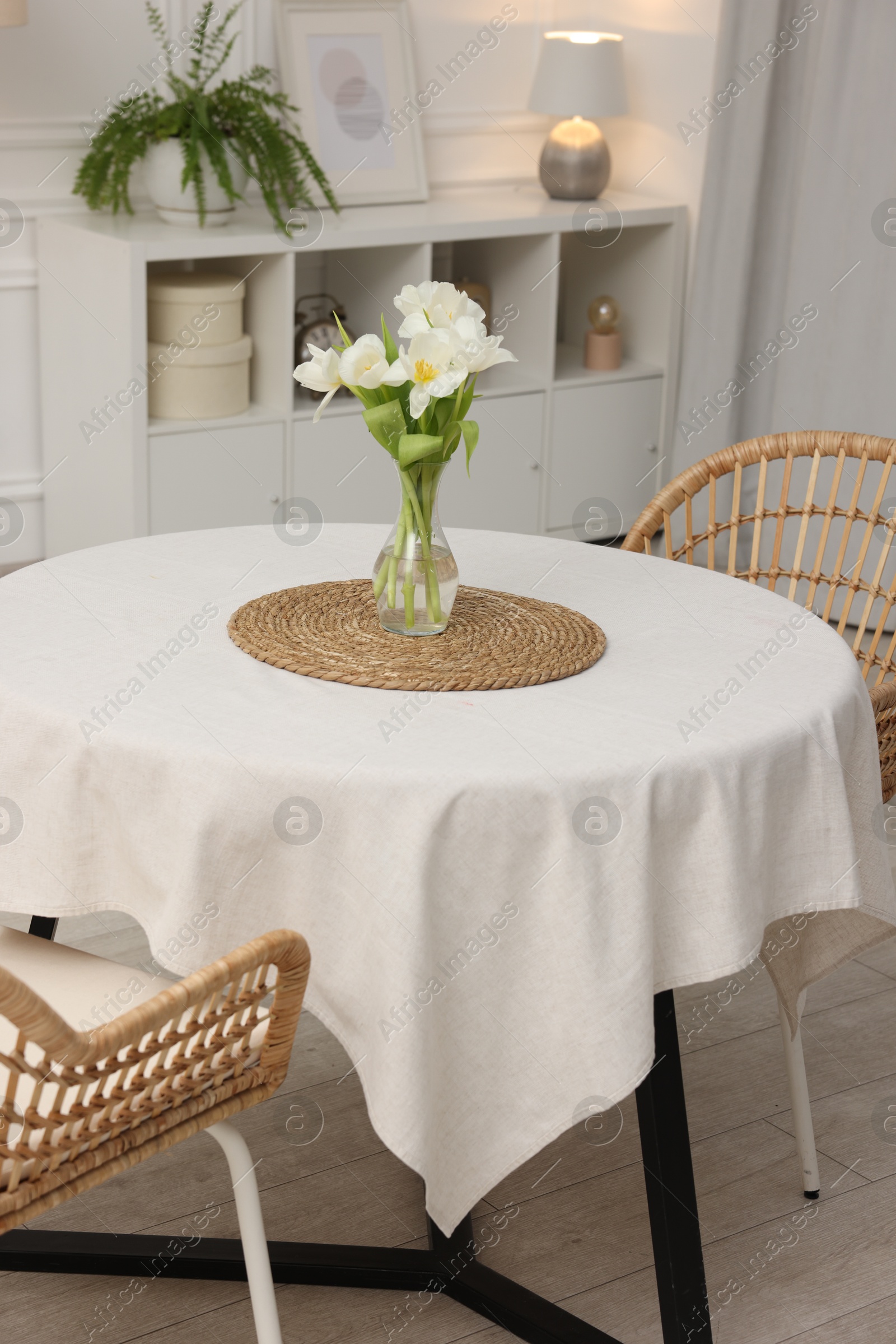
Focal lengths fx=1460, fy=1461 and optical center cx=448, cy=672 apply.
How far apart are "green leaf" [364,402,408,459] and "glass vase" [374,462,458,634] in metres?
0.03

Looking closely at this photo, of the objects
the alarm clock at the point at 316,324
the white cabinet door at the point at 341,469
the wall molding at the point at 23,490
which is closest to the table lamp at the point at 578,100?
the alarm clock at the point at 316,324

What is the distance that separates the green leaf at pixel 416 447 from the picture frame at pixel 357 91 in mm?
2685

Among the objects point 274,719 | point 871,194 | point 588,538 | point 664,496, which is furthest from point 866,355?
point 274,719

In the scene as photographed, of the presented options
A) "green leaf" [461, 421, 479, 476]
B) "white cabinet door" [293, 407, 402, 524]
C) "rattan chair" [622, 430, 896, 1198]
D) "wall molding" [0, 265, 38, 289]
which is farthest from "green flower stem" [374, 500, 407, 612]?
"wall molding" [0, 265, 38, 289]

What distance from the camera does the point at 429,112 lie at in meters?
4.23

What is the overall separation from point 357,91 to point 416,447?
9.30 feet

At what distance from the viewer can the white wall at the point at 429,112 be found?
365 centimetres

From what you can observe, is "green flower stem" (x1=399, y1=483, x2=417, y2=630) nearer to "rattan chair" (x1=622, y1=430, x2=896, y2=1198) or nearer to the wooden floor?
"rattan chair" (x1=622, y1=430, x2=896, y2=1198)

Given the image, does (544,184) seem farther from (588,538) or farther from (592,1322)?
(592,1322)

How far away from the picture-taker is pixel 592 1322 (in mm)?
1659

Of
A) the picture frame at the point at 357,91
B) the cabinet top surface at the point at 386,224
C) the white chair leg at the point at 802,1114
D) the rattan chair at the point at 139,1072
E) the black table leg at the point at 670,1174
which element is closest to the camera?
the rattan chair at the point at 139,1072

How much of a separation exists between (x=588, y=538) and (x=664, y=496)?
7.22ft

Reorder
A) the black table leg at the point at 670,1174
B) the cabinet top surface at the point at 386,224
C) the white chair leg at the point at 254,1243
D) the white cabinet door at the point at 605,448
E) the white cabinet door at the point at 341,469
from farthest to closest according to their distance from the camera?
the white cabinet door at the point at 605,448 < the white cabinet door at the point at 341,469 < the cabinet top surface at the point at 386,224 < the black table leg at the point at 670,1174 < the white chair leg at the point at 254,1243

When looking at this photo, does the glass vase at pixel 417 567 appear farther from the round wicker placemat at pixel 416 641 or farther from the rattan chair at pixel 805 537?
the rattan chair at pixel 805 537
